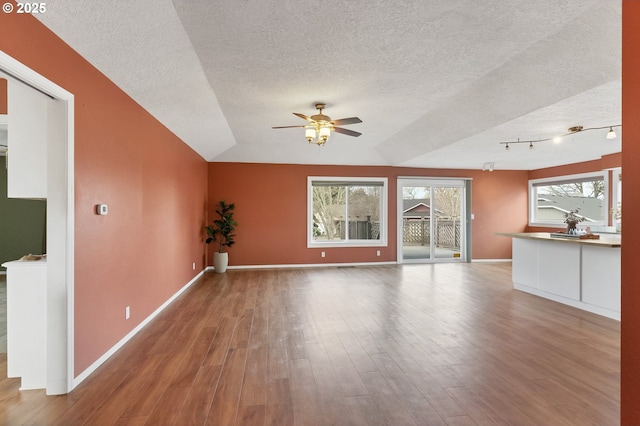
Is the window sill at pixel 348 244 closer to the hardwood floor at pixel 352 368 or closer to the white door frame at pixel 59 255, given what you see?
the hardwood floor at pixel 352 368

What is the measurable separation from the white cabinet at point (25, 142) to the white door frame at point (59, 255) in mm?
223

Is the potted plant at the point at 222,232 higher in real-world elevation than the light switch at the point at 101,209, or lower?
lower

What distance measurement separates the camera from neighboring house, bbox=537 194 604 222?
6796 millimetres

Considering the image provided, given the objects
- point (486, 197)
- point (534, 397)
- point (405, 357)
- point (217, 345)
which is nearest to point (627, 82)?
point (534, 397)

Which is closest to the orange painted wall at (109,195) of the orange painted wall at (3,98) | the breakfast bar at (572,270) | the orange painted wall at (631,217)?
the orange painted wall at (3,98)

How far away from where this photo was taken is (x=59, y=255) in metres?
2.21

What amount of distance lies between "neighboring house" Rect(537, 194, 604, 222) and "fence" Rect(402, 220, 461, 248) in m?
2.27

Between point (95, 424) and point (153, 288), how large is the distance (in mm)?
2110

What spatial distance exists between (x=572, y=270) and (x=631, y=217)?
3.99 metres

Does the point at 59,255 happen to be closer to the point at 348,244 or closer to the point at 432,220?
the point at 348,244

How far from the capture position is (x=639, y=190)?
1137 mm

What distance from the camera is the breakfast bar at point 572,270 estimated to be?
381 centimetres

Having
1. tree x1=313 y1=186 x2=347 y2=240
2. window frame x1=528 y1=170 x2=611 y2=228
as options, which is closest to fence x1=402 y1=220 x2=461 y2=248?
tree x1=313 y1=186 x2=347 y2=240

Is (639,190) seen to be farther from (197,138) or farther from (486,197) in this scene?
(486,197)
